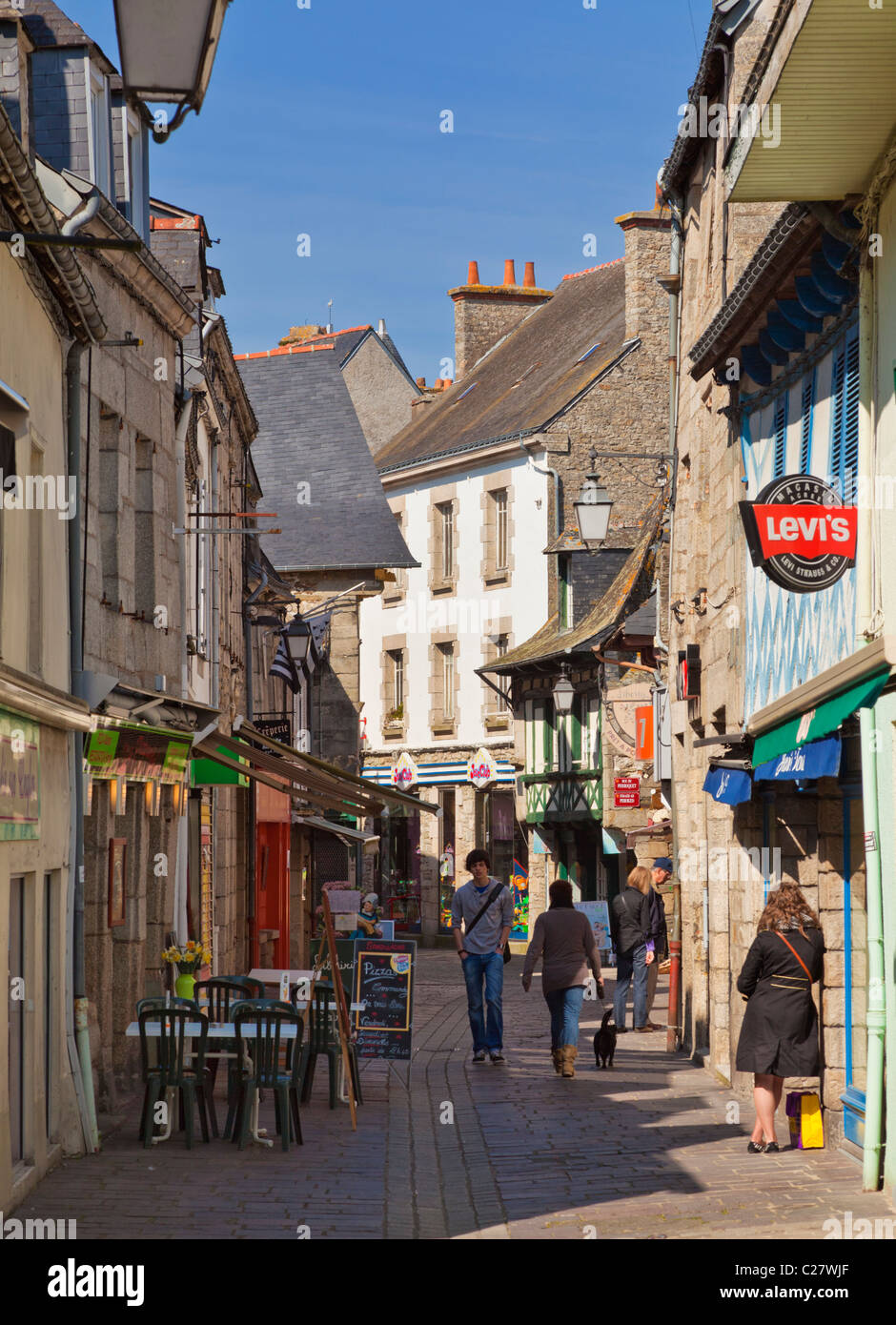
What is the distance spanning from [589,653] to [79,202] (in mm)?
22226

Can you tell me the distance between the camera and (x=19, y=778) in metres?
8.77

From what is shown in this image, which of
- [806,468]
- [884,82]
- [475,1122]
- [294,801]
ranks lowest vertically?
[475,1122]

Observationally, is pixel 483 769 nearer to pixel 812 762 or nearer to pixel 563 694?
pixel 563 694

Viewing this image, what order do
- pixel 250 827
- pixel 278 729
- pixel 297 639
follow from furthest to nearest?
pixel 297 639 < pixel 278 729 < pixel 250 827

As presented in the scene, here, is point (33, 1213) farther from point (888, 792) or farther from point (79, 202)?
point (79, 202)

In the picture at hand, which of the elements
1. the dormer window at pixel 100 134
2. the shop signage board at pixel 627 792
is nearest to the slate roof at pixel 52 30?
the dormer window at pixel 100 134

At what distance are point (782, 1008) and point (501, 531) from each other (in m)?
28.6

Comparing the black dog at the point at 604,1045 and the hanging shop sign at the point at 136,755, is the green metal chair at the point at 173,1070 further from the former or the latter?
the black dog at the point at 604,1045

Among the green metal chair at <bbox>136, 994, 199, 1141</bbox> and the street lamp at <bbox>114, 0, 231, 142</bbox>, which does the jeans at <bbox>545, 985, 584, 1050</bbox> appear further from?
the street lamp at <bbox>114, 0, 231, 142</bbox>

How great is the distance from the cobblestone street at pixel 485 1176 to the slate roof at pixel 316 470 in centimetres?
1971

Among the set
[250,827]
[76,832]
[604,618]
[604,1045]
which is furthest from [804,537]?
[604,618]
